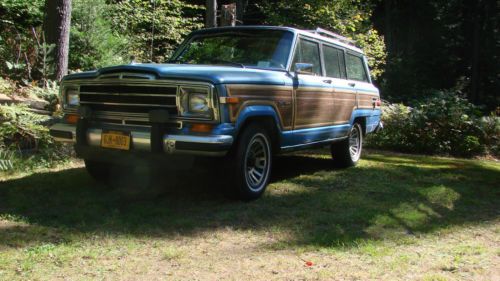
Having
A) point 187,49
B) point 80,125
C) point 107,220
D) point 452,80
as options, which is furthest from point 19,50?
point 452,80

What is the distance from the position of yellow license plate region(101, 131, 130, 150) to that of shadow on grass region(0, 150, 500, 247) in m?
0.61

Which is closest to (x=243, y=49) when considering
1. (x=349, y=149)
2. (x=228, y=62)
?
(x=228, y=62)

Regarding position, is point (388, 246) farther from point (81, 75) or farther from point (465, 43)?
point (465, 43)

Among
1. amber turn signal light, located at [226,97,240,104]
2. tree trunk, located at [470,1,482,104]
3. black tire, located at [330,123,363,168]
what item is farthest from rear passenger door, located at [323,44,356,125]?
tree trunk, located at [470,1,482,104]

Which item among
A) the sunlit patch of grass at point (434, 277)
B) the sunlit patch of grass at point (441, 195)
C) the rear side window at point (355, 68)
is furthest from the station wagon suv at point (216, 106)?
the sunlit patch of grass at point (434, 277)

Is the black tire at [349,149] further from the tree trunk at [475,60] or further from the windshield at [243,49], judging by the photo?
the tree trunk at [475,60]

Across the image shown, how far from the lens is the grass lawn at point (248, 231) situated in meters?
3.64

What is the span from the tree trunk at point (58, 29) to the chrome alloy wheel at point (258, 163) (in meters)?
4.97

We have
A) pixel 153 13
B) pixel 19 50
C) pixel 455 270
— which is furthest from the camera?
pixel 153 13

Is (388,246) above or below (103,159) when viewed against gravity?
A: below

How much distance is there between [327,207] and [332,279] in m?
2.00

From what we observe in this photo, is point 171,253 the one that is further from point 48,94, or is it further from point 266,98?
point 48,94

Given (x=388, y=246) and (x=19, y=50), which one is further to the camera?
(x=19, y=50)

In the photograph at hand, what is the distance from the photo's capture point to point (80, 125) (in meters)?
5.21
